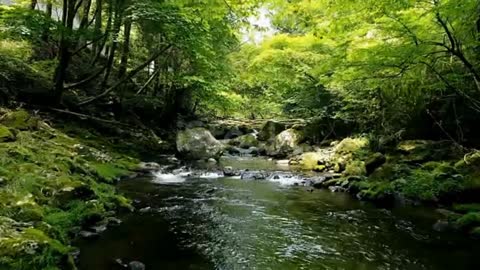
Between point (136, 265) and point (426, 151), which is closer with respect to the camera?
point (136, 265)

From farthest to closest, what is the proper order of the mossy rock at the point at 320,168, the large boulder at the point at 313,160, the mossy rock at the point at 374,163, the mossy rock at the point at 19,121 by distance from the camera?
the large boulder at the point at 313,160
the mossy rock at the point at 320,168
the mossy rock at the point at 374,163
the mossy rock at the point at 19,121

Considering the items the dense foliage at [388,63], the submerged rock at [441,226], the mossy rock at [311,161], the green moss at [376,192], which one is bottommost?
the submerged rock at [441,226]

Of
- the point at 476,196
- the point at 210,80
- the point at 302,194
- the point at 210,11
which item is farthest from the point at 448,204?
the point at 210,80

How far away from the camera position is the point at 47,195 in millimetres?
7418

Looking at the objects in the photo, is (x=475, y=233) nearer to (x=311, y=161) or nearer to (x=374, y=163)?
(x=374, y=163)

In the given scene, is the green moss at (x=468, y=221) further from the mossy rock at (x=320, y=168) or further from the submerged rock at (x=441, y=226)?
the mossy rock at (x=320, y=168)

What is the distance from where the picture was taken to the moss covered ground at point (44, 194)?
4.82 meters

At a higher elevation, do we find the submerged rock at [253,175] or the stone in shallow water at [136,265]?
the submerged rock at [253,175]

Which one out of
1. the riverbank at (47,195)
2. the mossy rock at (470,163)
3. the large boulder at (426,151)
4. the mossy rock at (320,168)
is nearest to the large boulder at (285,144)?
the mossy rock at (320,168)

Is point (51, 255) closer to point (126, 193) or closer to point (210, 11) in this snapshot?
point (126, 193)

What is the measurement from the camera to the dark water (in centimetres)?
641

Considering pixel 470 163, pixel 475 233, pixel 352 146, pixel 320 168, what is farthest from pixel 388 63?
pixel 352 146

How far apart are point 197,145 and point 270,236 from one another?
10.9 m

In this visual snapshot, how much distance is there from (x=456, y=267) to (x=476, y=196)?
14.1 feet
